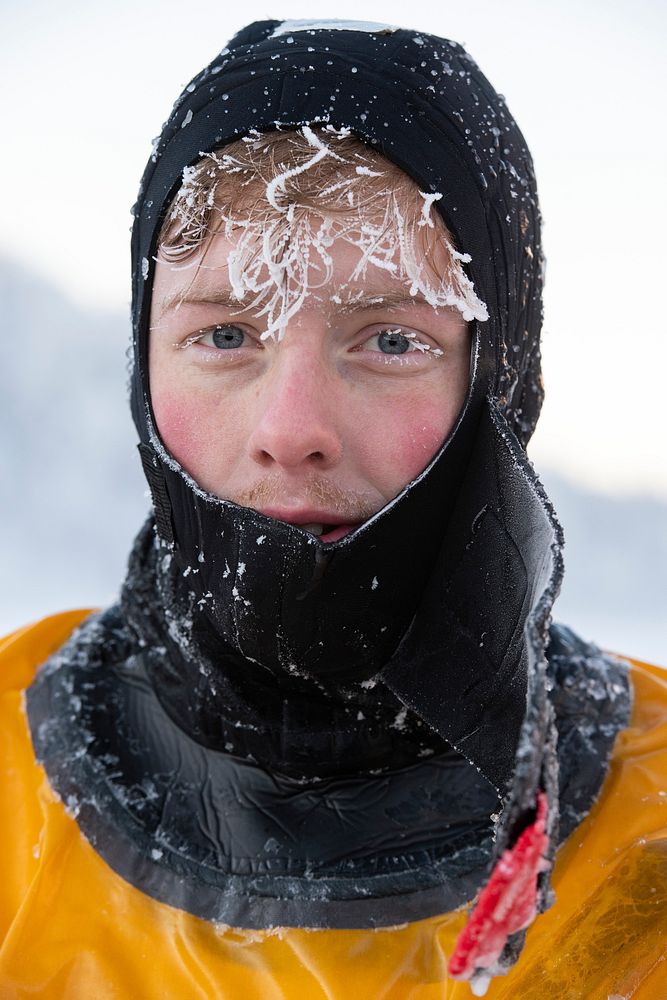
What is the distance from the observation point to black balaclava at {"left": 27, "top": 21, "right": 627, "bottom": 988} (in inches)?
53.6

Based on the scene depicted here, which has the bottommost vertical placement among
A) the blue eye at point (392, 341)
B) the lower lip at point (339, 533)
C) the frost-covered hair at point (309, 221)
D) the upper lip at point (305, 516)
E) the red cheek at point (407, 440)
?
the lower lip at point (339, 533)

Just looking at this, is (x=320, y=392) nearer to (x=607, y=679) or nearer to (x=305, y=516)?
(x=305, y=516)

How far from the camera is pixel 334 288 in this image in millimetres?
1346

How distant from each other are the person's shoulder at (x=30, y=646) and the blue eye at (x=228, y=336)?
781 mm

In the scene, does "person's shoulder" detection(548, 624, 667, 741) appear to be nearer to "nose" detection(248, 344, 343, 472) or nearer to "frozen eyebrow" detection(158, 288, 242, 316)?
"nose" detection(248, 344, 343, 472)

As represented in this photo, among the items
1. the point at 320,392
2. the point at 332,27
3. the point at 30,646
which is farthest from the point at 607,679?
the point at 332,27

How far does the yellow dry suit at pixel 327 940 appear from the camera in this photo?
1325 millimetres

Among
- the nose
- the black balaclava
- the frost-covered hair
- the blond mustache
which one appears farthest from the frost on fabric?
the blond mustache

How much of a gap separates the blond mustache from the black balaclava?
39mm

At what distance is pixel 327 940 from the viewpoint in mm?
1366

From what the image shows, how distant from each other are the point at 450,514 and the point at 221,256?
1.65 ft

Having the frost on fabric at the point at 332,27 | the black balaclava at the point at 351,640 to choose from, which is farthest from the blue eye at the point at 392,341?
the frost on fabric at the point at 332,27

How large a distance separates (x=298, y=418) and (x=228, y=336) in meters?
0.21

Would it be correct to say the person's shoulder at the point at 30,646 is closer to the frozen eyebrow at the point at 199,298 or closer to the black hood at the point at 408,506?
the black hood at the point at 408,506
